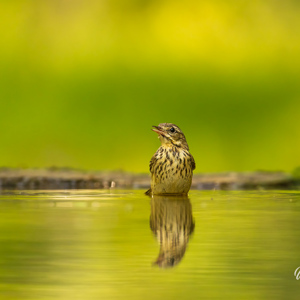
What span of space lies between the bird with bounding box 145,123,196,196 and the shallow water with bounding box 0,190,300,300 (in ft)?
4.47

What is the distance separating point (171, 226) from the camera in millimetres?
5137

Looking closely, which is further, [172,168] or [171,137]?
[171,137]

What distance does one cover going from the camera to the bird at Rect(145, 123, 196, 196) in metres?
8.44

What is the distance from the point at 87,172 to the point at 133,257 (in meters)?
7.77

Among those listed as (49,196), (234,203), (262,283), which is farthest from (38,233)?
(49,196)

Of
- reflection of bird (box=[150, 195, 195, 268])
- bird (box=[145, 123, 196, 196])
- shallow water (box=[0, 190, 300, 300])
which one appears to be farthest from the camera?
bird (box=[145, 123, 196, 196])

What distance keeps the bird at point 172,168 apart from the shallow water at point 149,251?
53.6 inches

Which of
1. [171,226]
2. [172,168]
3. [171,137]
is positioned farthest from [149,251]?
[171,137]

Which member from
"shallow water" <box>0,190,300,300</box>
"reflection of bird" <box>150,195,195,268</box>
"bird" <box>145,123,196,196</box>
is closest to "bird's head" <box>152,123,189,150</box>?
"bird" <box>145,123,196,196</box>

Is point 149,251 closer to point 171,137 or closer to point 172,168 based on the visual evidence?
point 172,168

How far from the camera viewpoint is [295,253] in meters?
3.87

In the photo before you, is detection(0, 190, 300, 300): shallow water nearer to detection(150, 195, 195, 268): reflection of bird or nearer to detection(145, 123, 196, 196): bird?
detection(150, 195, 195, 268): reflection of bird

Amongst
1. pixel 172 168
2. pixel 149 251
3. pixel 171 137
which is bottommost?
pixel 149 251

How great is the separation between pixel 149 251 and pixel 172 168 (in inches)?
177
